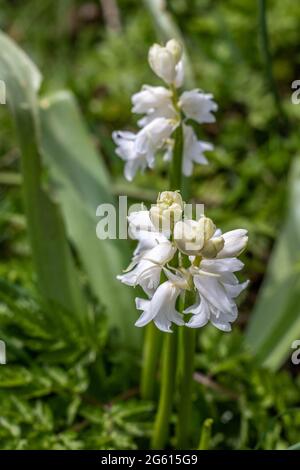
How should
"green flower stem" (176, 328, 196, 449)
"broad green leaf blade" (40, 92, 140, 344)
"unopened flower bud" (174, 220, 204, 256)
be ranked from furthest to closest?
"broad green leaf blade" (40, 92, 140, 344) → "green flower stem" (176, 328, 196, 449) → "unopened flower bud" (174, 220, 204, 256)

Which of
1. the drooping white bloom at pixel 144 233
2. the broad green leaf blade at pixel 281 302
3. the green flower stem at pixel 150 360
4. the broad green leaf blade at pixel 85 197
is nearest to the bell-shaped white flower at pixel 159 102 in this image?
the drooping white bloom at pixel 144 233

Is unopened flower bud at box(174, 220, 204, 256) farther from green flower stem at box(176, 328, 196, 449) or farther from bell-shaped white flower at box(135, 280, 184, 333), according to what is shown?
green flower stem at box(176, 328, 196, 449)

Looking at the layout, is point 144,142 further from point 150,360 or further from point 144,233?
point 150,360

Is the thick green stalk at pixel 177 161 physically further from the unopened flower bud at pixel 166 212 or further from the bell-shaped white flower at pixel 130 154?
the unopened flower bud at pixel 166 212

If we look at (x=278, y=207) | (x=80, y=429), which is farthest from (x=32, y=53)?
(x=80, y=429)

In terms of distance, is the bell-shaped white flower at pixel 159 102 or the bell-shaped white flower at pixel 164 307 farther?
the bell-shaped white flower at pixel 159 102

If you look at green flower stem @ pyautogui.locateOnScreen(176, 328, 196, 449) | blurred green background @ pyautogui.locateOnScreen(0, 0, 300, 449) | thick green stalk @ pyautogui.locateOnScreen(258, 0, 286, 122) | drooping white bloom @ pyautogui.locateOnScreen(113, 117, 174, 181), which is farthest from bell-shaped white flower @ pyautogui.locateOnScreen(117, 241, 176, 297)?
thick green stalk @ pyautogui.locateOnScreen(258, 0, 286, 122)

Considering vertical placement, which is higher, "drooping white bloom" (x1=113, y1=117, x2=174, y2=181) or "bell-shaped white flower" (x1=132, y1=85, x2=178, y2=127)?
"bell-shaped white flower" (x1=132, y1=85, x2=178, y2=127)
